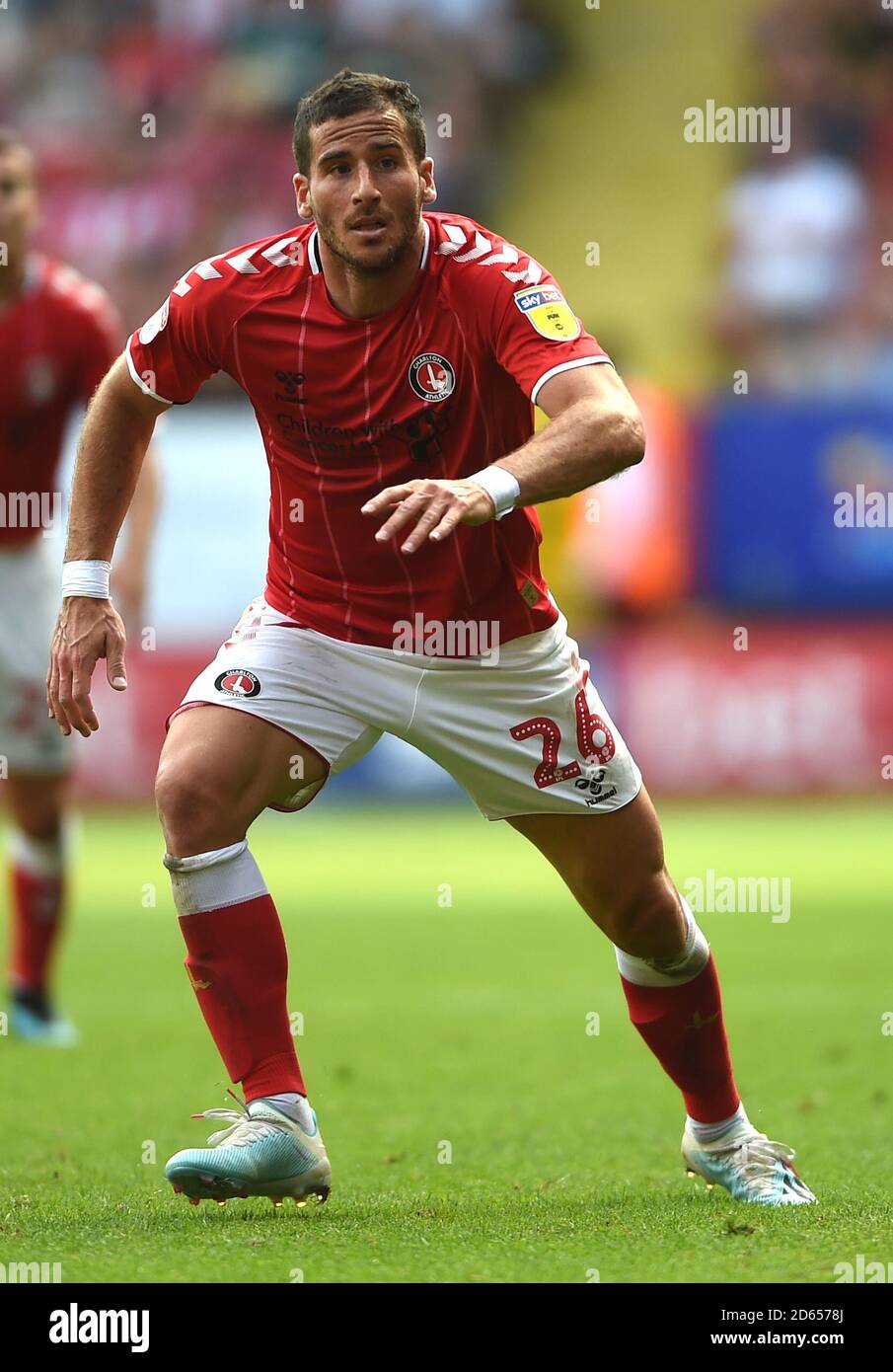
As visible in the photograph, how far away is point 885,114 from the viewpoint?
20.8 meters

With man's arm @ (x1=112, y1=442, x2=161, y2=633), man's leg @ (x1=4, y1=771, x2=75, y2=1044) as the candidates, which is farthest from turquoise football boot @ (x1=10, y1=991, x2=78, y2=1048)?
man's arm @ (x1=112, y1=442, x2=161, y2=633)

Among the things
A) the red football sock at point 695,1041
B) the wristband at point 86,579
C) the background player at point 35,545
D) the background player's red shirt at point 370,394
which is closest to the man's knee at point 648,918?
the red football sock at point 695,1041

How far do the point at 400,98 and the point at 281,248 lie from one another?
43 centimetres

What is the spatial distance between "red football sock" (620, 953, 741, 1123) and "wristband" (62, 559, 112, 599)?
5.04 feet

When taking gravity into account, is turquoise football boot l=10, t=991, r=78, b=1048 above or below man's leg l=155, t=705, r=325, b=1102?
→ below

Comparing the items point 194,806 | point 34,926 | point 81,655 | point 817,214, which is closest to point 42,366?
point 34,926

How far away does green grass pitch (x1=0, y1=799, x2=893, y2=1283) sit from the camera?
12.7ft

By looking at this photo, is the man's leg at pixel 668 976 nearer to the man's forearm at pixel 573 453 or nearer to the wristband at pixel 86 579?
the man's forearm at pixel 573 453

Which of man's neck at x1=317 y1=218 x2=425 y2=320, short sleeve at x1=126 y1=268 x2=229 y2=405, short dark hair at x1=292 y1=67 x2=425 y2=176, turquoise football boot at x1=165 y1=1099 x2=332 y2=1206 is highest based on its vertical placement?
short dark hair at x1=292 y1=67 x2=425 y2=176

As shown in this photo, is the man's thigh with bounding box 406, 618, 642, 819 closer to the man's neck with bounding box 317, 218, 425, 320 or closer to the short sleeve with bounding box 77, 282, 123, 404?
the man's neck with bounding box 317, 218, 425, 320

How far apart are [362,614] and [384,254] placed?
792 millimetres

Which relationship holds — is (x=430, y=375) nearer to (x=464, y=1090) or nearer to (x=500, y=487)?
(x=500, y=487)

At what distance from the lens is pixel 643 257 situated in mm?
21891

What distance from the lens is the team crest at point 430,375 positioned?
4.42 m
